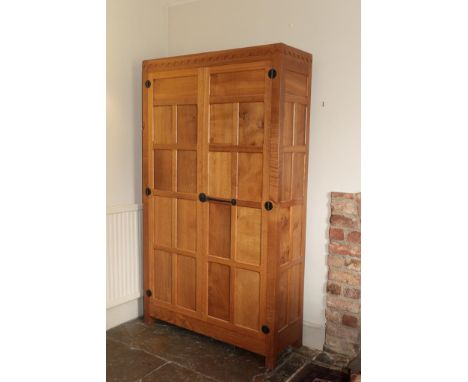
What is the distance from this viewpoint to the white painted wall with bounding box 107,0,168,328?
3314 millimetres

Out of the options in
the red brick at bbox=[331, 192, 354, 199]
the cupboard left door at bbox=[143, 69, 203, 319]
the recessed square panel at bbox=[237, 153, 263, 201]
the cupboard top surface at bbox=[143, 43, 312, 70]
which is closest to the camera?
the cupboard top surface at bbox=[143, 43, 312, 70]

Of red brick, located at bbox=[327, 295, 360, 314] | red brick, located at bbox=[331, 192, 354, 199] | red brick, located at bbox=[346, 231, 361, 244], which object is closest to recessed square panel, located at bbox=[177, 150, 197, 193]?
red brick, located at bbox=[331, 192, 354, 199]

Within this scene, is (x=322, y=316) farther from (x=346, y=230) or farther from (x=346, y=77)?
(x=346, y=77)

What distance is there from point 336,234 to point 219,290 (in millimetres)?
878

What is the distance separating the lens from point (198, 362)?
2910 mm

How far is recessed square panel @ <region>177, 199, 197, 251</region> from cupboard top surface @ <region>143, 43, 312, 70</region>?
3.12 feet

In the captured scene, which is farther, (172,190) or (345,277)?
(172,190)

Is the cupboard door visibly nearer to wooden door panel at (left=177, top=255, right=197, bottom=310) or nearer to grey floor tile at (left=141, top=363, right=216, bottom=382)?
wooden door panel at (left=177, top=255, right=197, bottom=310)

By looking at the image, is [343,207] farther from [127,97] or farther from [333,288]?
[127,97]

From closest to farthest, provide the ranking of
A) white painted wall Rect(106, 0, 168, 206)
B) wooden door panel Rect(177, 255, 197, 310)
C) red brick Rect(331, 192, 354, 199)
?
red brick Rect(331, 192, 354, 199) → wooden door panel Rect(177, 255, 197, 310) → white painted wall Rect(106, 0, 168, 206)

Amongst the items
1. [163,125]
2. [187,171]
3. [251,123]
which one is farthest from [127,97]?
[251,123]

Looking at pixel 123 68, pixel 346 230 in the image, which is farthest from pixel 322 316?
pixel 123 68
